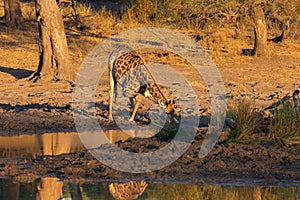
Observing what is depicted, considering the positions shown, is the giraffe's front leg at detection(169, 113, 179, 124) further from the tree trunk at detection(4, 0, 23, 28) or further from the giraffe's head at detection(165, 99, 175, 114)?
the tree trunk at detection(4, 0, 23, 28)

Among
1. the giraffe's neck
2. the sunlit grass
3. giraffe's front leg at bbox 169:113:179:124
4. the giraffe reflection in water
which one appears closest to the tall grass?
the sunlit grass

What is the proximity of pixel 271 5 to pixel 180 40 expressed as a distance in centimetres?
368

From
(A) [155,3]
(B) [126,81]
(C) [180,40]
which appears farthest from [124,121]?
(A) [155,3]

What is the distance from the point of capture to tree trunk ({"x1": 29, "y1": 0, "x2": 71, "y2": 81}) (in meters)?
17.5

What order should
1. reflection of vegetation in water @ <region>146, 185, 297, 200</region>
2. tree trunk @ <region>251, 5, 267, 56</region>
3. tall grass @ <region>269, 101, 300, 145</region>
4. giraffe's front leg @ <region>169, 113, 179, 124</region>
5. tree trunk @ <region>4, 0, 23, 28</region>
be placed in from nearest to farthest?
reflection of vegetation in water @ <region>146, 185, 297, 200</region> → tall grass @ <region>269, 101, 300, 145</region> → giraffe's front leg @ <region>169, 113, 179, 124</region> → tree trunk @ <region>251, 5, 267, 56</region> → tree trunk @ <region>4, 0, 23, 28</region>

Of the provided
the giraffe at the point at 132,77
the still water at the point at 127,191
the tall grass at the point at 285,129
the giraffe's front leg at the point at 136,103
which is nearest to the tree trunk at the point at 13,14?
the giraffe at the point at 132,77

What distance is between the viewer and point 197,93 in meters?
16.1

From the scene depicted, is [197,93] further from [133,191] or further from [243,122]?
[133,191]

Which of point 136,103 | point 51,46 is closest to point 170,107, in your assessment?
point 136,103

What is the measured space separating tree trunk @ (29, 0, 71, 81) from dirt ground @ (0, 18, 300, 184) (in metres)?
0.53

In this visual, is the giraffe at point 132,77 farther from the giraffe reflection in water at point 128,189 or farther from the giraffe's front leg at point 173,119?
the giraffe reflection in water at point 128,189

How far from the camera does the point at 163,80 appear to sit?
1739 cm

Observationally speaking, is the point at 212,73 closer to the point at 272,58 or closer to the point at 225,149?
the point at 272,58

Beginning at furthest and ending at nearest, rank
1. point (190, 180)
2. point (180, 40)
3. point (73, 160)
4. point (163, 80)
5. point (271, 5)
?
1. point (180, 40)
2. point (271, 5)
3. point (163, 80)
4. point (73, 160)
5. point (190, 180)
